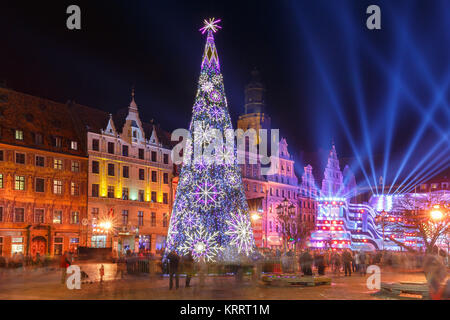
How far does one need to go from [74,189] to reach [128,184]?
7.23m

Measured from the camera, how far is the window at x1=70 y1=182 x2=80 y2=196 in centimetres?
5188

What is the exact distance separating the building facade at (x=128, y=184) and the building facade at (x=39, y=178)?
154cm

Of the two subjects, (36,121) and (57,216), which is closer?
(57,216)

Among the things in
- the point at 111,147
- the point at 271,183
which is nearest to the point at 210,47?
the point at 111,147

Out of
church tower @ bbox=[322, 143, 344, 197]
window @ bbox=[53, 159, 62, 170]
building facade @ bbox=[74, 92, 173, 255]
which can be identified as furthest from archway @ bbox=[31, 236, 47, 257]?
church tower @ bbox=[322, 143, 344, 197]

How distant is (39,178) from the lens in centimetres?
4888

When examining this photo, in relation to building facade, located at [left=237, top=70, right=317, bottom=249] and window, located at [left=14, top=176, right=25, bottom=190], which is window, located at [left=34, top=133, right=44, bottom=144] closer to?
window, located at [left=14, top=176, right=25, bottom=190]

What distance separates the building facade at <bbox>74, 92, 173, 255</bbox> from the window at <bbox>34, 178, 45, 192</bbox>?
519 cm

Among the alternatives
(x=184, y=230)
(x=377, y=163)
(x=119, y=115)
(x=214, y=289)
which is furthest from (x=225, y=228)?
(x=377, y=163)

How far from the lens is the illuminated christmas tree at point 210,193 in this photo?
2809cm

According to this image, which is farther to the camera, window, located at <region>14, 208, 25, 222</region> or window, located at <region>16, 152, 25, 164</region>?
window, located at <region>16, 152, 25, 164</region>

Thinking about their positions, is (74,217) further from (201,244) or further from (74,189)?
(201,244)
